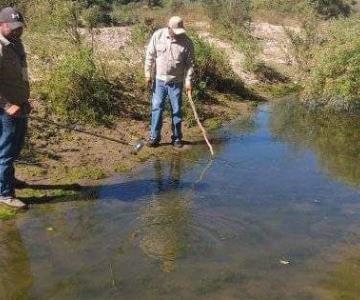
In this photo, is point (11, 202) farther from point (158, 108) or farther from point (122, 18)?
point (122, 18)

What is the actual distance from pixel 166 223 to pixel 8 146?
6.13 feet

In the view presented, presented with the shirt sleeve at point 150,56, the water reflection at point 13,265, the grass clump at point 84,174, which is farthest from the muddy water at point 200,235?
the shirt sleeve at point 150,56

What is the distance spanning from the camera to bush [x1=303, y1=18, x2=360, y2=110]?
1098 cm

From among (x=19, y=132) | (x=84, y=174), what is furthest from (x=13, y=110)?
(x=84, y=174)

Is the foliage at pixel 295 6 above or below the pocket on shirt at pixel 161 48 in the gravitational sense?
above

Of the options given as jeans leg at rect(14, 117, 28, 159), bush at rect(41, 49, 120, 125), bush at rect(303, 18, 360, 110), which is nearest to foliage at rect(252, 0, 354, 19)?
bush at rect(303, 18, 360, 110)

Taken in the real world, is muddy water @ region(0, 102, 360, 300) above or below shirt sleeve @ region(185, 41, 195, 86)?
below

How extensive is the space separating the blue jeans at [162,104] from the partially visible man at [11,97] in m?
2.76

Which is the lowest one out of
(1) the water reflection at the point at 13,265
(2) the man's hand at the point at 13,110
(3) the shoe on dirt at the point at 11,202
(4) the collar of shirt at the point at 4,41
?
(1) the water reflection at the point at 13,265

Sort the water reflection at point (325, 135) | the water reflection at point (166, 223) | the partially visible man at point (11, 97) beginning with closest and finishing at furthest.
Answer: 1. the water reflection at point (166, 223)
2. the partially visible man at point (11, 97)
3. the water reflection at point (325, 135)

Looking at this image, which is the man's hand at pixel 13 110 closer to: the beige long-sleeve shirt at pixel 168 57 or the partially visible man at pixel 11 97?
the partially visible man at pixel 11 97

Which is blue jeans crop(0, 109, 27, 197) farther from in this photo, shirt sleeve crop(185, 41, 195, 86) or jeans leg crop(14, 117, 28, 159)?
shirt sleeve crop(185, 41, 195, 86)

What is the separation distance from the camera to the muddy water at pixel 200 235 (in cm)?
450

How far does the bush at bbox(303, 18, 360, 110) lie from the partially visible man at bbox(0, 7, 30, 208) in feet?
23.0
